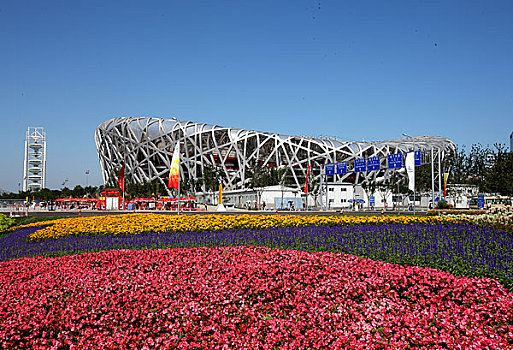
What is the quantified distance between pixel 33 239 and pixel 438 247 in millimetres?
10438

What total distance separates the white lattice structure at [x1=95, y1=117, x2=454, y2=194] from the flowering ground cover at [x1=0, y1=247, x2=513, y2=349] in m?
71.8

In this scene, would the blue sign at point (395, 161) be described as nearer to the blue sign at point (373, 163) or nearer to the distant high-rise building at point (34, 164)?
the blue sign at point (373, 163)

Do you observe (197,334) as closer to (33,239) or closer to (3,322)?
(3,322)

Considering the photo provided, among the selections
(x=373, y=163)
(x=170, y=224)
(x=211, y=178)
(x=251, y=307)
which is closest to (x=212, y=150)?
(x=211, y=178)

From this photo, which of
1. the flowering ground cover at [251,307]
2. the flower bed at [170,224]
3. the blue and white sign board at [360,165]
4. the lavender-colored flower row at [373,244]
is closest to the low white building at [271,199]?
the blue and white sign board at [360,165]

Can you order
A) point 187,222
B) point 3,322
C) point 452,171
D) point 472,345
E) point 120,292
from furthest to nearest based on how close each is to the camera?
point 452,171, point 187,222, point 120,292, point 3,322, point 472,345

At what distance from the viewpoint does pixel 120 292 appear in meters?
4.56

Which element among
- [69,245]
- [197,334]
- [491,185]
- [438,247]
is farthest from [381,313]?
[491,185]

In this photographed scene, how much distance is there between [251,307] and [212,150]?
7556 centimetres

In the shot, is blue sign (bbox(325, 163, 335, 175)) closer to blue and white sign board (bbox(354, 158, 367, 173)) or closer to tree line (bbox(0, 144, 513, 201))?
blue and white sign board (bbox(354, 158, 367, 173))

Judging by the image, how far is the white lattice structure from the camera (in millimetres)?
79875

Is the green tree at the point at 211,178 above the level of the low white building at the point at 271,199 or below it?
above

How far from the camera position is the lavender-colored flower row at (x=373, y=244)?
21.2 feet

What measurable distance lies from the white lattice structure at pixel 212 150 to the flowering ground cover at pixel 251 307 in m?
71.8
